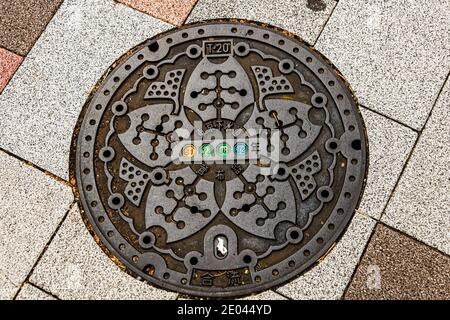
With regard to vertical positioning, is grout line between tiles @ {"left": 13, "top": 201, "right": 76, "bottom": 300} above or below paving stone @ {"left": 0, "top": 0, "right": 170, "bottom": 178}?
below

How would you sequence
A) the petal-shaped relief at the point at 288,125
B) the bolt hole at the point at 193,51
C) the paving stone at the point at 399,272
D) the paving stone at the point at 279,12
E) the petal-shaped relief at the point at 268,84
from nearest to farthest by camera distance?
the paving stone at the point at 399,272 < the petal-shaped relief at the point at 288,125 < the petal-shaped relief at the point at 268,84 < the bolt hole at the point at 193,51 < the paving stone at the point at 279,12

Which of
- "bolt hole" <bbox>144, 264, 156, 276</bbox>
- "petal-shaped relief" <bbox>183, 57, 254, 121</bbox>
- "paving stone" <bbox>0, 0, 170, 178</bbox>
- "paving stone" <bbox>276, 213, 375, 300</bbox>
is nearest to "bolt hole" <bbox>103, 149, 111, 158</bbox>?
"paving stone" <bbox>0, 0, 170, 178</bbox>

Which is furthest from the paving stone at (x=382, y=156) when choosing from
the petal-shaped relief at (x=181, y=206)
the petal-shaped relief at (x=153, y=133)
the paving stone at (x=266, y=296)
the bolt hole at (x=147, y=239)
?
the bolt hole at (x=147, y=239)

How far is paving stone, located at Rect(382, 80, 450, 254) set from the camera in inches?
108

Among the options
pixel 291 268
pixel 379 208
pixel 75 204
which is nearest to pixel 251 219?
pixel 291 268

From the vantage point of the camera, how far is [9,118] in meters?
3.14

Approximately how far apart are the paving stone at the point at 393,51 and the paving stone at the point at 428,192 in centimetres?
13

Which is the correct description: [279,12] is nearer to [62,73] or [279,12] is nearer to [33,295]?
[62,73]

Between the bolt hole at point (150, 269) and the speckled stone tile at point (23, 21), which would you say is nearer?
the bolt hole at point (150, 269)

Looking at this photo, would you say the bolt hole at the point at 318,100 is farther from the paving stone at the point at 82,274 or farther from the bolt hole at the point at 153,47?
the paving stone at the point at 82,274

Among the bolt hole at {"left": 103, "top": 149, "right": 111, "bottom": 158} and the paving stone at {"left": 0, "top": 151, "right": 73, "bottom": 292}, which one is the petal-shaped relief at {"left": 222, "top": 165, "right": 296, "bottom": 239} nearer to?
the bolt hole at {"left": 103, "top": 149, "right": 111, "bottom": 158}

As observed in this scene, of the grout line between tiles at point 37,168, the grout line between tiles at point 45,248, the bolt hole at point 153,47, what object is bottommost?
the grout line between tiles at point 45,248

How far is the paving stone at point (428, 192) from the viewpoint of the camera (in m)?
2.74

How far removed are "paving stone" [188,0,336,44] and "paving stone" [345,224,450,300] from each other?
4.92 ft
